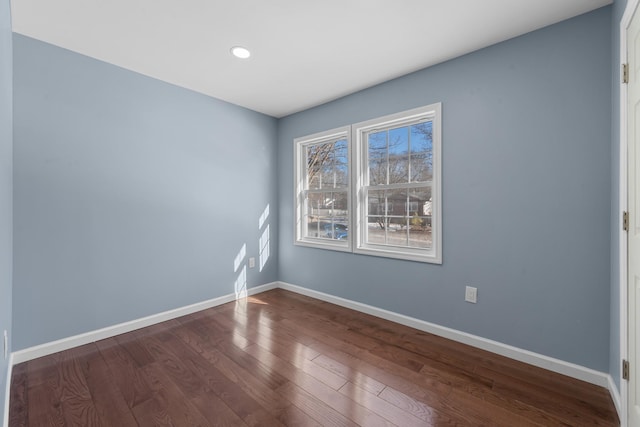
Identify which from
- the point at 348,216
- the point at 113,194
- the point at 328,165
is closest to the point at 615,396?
the point at 348,216

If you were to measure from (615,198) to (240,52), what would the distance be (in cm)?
288

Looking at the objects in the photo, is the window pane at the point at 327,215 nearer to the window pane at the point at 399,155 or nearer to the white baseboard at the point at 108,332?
the window pane at the point at 399,155

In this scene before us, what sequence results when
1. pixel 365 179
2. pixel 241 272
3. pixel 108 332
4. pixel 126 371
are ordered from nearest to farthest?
1. pixel 126 371
2. pixel 108 332
3. pixel 365 179
4. pixel 241 272

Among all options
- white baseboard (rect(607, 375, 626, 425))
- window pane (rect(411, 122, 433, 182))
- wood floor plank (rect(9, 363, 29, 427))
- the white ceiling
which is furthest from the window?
wood floor plank (rect(9, 363, 29, 427))

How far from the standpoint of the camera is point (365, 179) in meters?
3.13

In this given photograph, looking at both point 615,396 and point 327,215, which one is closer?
point 615,396

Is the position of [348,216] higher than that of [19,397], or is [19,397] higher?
[348,216]

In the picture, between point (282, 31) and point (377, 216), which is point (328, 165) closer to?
point (377, 216)

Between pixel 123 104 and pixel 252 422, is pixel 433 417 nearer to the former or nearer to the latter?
pixel 252 422

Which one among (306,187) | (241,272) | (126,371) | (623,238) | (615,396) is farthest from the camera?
(306,187)

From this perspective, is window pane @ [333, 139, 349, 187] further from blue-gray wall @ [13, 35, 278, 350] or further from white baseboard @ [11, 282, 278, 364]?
white baseboard @ [11, 282, 278, 364]

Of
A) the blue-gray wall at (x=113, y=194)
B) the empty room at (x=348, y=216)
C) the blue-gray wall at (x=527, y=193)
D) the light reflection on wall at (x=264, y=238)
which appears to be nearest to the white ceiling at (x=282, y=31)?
the empty room at (x=348, y=216)

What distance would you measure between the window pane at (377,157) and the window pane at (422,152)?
0.32 metres

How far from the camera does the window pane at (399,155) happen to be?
2824 mm
